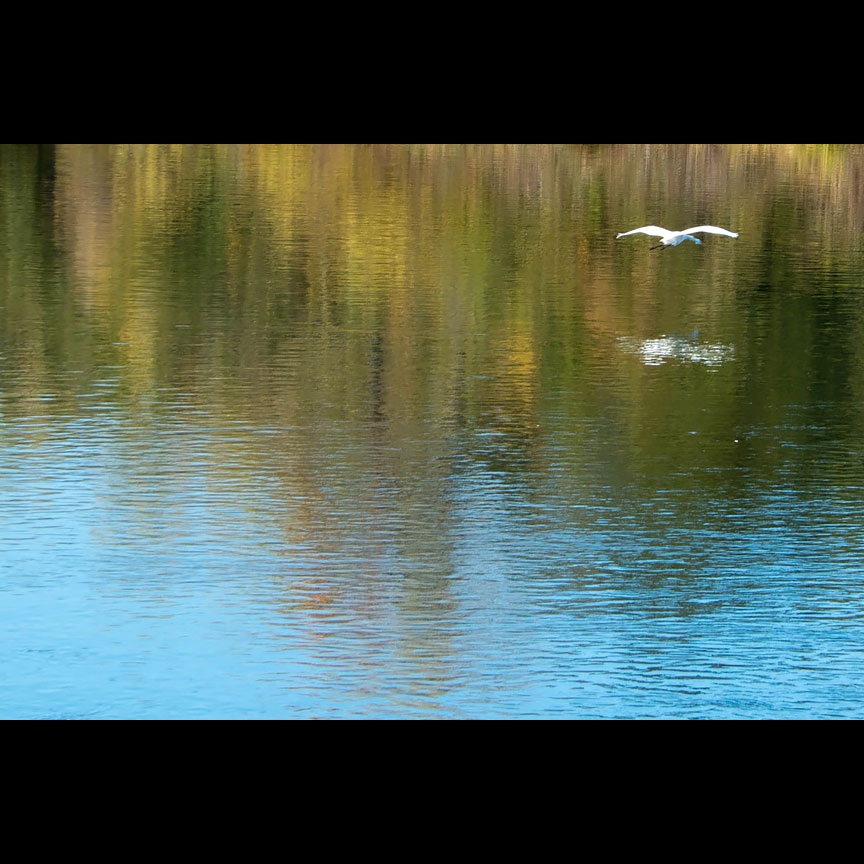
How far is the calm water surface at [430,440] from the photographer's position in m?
6.50

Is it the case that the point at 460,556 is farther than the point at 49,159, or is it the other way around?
the point at 49,159

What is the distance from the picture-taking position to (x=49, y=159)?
15961 millimetres

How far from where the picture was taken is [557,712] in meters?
5.95

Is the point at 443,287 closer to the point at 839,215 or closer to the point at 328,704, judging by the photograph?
the point at 839,215

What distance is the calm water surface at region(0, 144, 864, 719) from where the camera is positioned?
256 inches

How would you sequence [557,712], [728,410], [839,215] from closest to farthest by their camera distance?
1. [557,712]
2. [728,410]
3. [839,215]

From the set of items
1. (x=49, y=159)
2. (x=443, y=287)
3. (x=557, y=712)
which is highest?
(x=49, y=159)

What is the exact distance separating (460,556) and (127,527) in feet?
4.63

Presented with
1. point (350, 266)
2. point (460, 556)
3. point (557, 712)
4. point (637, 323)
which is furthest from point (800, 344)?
point (557, 712)

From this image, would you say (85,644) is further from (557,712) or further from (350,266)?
(350,266)

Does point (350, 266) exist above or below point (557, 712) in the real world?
above

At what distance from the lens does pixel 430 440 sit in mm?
9195
